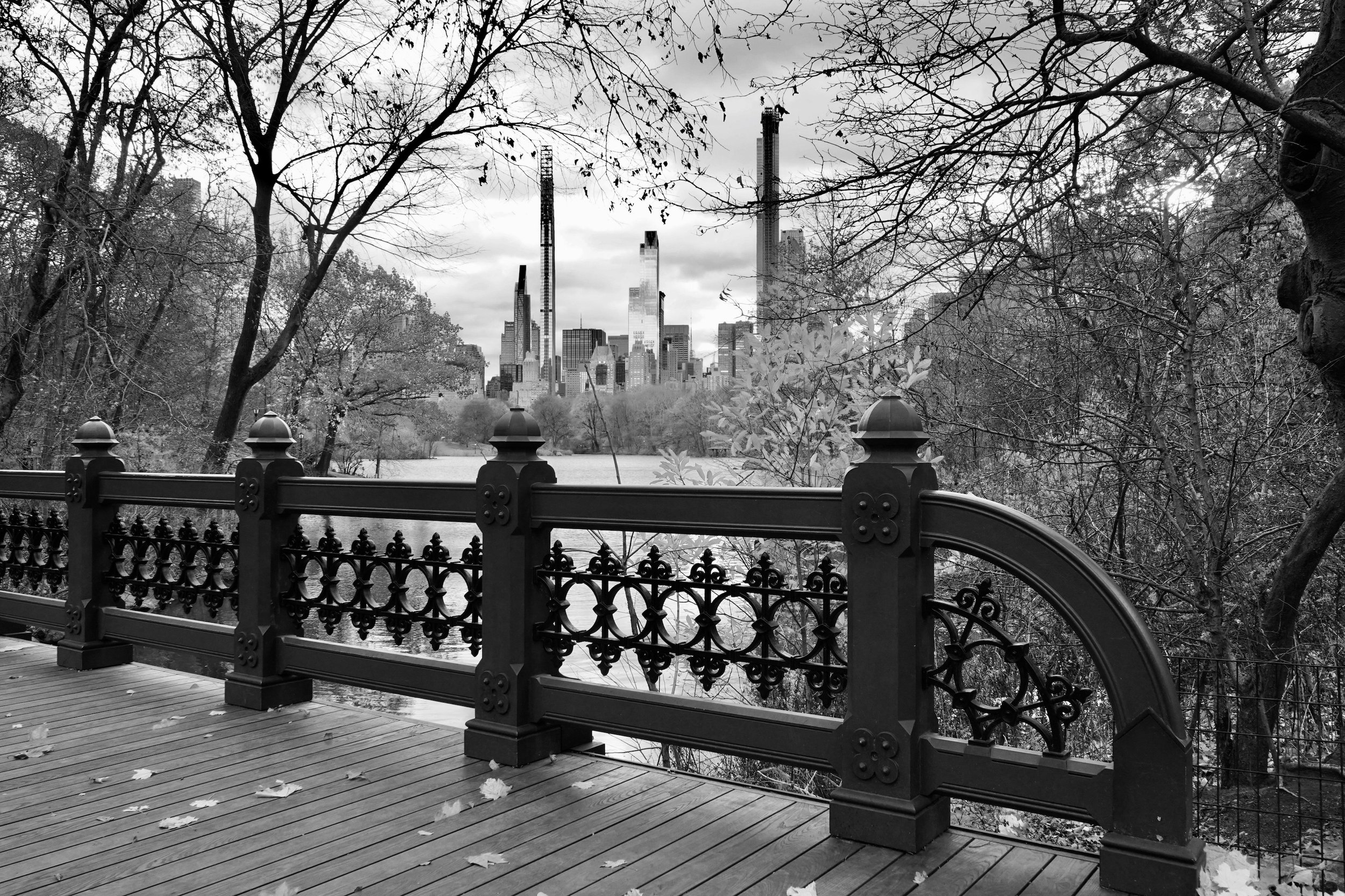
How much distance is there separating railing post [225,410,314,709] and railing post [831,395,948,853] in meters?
3.17

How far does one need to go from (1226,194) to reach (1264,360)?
131 centimetres

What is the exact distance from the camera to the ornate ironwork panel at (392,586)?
4.45m

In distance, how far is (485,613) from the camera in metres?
4.30

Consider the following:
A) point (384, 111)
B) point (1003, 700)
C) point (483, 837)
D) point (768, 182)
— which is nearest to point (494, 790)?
point (483, 837)

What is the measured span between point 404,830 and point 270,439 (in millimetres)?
2582

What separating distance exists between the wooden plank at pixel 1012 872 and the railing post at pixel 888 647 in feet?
0.85

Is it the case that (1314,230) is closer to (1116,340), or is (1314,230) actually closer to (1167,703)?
(1116,340)

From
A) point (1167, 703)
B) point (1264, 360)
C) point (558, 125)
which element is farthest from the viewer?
point (558, 125)

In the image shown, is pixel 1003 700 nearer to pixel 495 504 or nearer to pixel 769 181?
pixel 495 504

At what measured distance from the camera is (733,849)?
10.7 feet

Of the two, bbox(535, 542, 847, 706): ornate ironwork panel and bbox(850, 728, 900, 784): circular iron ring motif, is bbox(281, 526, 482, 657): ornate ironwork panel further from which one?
bbox(850, 728, 900, 784): circular iron ring motif

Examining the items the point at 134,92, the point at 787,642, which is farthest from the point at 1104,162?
the point at 134,92

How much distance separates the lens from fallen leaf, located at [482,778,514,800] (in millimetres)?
3770

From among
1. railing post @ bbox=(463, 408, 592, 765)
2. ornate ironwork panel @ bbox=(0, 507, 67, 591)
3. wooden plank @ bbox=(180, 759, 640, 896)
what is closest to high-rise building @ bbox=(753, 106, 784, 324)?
railing post @ bbox=(463, 408, 592, 765)
